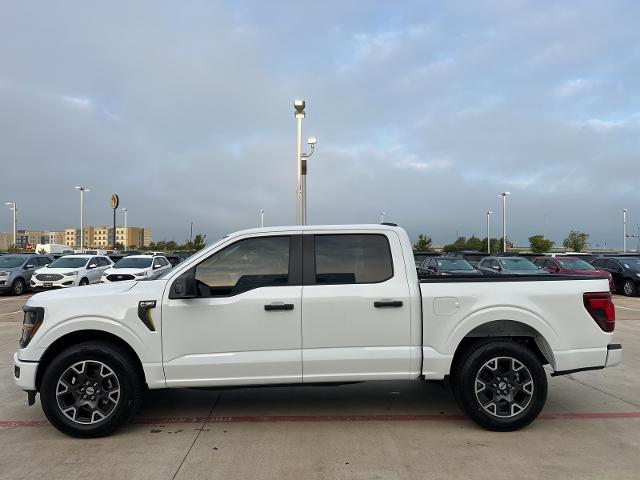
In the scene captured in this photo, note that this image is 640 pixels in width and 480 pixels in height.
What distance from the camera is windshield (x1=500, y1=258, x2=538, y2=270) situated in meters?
17.7

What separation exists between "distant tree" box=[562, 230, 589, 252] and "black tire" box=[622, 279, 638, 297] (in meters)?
40.3

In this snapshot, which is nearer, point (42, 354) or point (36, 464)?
point (36, 464)

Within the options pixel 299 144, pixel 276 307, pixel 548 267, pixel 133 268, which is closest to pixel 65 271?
pixel 133 268

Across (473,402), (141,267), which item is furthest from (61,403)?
(141,267)

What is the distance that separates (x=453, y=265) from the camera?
1805cm

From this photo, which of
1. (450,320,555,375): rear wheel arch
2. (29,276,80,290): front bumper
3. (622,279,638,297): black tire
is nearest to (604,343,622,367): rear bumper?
(450,320,555,375): rear wheel arch

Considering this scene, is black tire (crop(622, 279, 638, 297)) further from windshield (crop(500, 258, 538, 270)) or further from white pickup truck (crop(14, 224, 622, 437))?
white pickup truck (crop(14, 224, 622, 437))

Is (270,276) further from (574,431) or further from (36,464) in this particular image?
(574,431)

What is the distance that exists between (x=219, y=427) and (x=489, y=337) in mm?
2737

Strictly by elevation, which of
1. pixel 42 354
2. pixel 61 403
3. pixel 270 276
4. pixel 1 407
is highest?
pixel 270 276

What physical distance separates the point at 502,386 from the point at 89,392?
379 cm

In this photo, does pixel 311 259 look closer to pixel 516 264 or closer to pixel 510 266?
pixel 510 266

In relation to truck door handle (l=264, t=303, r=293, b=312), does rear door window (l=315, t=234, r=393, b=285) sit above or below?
above

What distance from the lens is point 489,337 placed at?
486 centimetres
